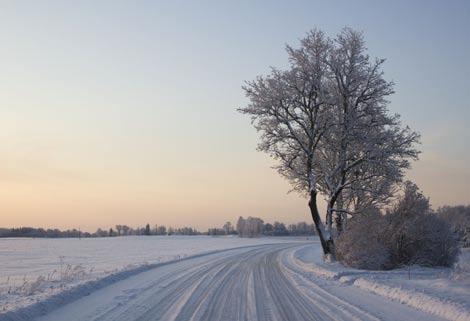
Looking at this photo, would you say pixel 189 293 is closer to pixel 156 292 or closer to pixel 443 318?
pixel 156 292

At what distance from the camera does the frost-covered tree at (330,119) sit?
31.4m

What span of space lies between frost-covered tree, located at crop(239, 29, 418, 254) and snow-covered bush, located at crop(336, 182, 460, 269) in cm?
343

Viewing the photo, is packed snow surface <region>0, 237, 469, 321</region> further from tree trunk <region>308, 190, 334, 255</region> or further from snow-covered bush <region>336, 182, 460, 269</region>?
tree trunk <region>308, 190, 334, 255</region>

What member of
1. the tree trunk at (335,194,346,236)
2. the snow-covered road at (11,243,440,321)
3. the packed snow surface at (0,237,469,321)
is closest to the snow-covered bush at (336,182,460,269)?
the packed snow surface at (0,237,469,321)

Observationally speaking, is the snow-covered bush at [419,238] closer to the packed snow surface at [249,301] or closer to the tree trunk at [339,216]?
the packed snow surface at [249,301]

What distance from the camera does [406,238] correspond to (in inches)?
1071

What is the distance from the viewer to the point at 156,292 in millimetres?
17453

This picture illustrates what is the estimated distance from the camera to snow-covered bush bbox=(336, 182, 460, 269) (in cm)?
2681

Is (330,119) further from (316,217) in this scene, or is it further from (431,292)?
(431,292)

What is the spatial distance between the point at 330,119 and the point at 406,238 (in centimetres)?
837

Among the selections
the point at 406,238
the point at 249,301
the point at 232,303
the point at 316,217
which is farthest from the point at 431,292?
the point at 316,217

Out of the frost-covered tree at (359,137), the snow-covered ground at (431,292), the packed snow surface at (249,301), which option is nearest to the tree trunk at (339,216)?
the frost-covered tree at (359,137)

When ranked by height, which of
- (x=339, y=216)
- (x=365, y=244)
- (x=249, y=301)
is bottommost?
(x=249, y=301)

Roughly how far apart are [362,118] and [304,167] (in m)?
4.70
